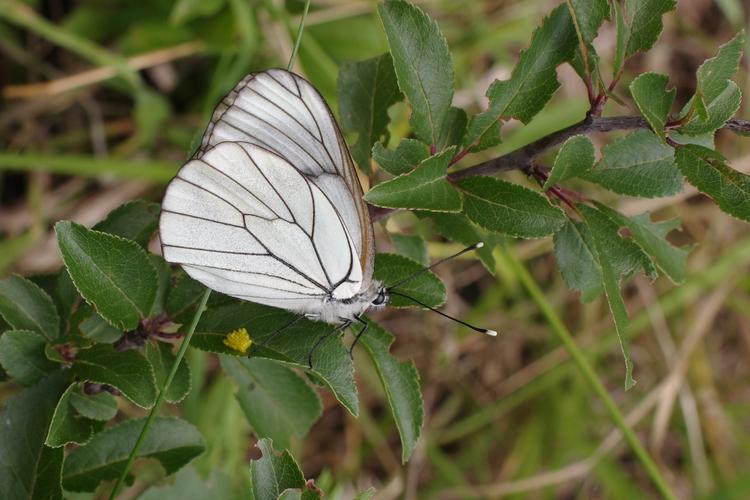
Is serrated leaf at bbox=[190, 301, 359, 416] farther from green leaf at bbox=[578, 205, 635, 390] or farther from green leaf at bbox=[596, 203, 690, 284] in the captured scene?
green leaf at bbox=[596, 203, 690, 284]

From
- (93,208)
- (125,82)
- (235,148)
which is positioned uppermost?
(235,148)

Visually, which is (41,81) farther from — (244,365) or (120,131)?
(244,365)

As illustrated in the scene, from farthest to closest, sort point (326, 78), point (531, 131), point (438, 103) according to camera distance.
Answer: point (531, 131) < point (326, 78) < point (438, 103)

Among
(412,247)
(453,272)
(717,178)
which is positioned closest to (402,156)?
(412,247)

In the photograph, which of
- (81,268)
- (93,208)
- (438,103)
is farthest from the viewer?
(93,208)

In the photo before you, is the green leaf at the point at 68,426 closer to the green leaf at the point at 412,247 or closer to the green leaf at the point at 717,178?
the green leaf at the point at 412,247

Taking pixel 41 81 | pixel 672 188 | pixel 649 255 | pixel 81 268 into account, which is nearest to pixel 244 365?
pixel 81 268
